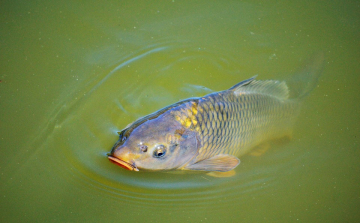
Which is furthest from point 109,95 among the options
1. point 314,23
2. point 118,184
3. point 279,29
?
point 314,23

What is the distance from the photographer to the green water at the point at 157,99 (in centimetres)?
224

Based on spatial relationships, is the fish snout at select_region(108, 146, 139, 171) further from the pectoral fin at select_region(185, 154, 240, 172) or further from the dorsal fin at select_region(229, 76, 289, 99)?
the dorsal fin at select_region(229, 76, 289, 99)

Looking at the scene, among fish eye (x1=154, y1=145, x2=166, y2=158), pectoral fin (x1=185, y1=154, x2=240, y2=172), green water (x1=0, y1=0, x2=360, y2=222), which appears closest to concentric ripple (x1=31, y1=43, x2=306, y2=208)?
green water (x1=0, y1=0, x2=360, y2=222)

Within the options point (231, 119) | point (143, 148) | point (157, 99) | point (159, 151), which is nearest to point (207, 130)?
point (231, 119)

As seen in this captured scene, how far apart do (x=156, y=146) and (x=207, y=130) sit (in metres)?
0.46

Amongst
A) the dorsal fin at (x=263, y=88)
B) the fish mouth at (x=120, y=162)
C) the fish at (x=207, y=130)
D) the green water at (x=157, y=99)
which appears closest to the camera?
the fish mouth at (x=120, y=162)

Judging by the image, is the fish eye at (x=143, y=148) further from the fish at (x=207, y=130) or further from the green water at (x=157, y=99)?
the green water at (x=157, y=99)

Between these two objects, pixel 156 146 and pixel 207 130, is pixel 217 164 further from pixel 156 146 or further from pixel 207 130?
pixel 156 146

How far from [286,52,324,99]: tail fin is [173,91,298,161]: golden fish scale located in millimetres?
487

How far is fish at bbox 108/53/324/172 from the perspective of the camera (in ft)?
6.82

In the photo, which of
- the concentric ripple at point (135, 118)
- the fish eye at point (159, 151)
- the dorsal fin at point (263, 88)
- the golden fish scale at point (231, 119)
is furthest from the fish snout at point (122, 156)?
the dorsal fin at point (263, 88)

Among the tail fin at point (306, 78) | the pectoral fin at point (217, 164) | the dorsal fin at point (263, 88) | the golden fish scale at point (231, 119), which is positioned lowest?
→ the pectoral fin at point (217, 164)

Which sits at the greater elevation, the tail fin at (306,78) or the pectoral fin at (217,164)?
the tail fin at (306,78)

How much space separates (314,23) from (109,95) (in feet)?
9.62
